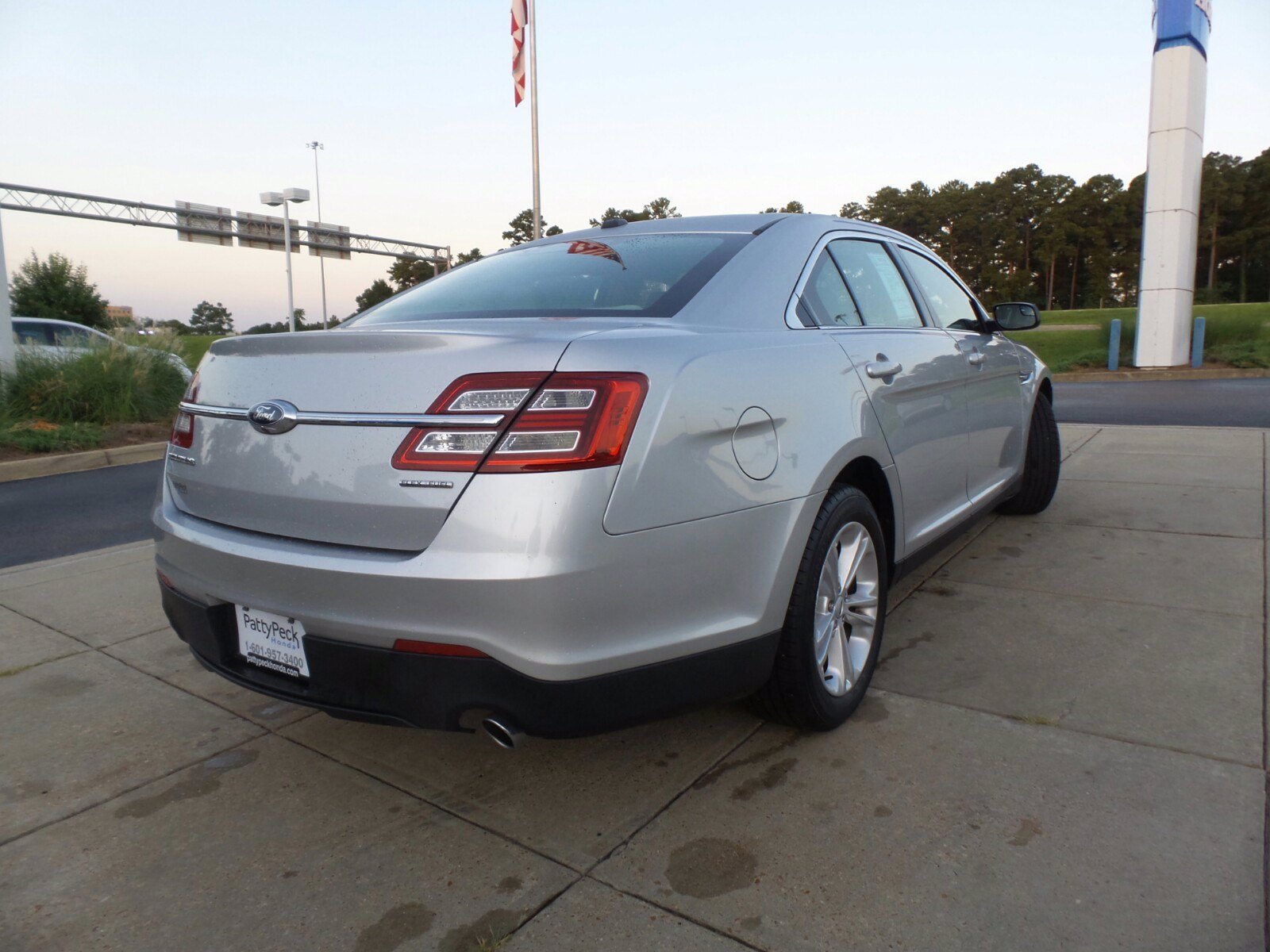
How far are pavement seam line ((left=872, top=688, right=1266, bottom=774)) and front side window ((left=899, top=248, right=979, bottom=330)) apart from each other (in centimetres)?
166

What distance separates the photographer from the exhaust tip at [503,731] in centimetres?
192

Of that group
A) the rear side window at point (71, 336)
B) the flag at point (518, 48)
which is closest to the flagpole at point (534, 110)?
the flag at point (518, 48)

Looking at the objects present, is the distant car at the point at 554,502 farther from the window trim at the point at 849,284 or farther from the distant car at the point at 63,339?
the distant car at the point at 63,339

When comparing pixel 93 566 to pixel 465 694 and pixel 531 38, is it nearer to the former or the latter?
pixel 465 694

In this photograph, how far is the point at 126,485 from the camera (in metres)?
7.95

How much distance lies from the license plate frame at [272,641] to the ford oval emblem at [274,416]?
43cm

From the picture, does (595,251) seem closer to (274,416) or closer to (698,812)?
(274,416)

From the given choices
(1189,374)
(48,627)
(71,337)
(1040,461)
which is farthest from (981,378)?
(1189,374)

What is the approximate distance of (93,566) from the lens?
15.8 ft

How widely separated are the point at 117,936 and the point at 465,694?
875mm

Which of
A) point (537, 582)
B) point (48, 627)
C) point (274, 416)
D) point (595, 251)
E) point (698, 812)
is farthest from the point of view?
point (48, 627)

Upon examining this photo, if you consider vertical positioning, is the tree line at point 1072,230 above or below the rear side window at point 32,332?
above

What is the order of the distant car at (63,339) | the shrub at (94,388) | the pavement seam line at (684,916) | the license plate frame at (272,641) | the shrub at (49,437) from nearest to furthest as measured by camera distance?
1. the pavement seam line at (684,916)
2. the license plate frame at (272,641)
3. the shrub at (49,437)
4. the shrub at (94,388)
5. the distant car at (63,339)

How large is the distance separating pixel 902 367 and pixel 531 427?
5.47ft
